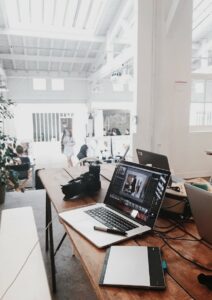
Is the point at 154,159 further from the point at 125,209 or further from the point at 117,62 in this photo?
the point at 117,62

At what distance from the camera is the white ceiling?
237 inches

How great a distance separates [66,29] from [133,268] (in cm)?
726

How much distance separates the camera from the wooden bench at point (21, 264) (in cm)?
155

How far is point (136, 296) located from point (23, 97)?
1107 cm

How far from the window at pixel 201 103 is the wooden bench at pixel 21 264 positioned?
11.1 ft

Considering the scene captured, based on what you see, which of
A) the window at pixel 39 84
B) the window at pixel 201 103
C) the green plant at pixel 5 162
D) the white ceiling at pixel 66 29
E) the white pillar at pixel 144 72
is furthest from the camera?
the window at pixel 39 84

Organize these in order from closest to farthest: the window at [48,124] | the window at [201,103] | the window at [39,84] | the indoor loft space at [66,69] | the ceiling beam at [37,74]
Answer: the window at [201,103] < the indoor loft space at [66,69] < the ceiling beam at [37,74] < the window at [39,84] < the window at [48,124]

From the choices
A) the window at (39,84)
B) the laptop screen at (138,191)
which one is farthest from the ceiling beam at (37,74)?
the laptop screen at (138,191)

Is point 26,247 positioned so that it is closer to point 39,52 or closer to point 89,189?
point 89,189

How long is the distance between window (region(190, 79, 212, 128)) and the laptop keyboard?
3662mm

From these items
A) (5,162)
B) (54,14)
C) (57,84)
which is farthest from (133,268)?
(57,84)

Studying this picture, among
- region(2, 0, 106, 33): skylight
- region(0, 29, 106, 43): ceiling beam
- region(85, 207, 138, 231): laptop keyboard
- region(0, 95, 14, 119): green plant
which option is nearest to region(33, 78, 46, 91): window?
region(0, 29, 106, 43): ceiling beam

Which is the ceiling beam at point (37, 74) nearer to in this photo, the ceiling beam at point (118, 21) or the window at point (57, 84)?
the window at point (57, 84)

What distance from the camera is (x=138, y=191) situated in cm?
124
